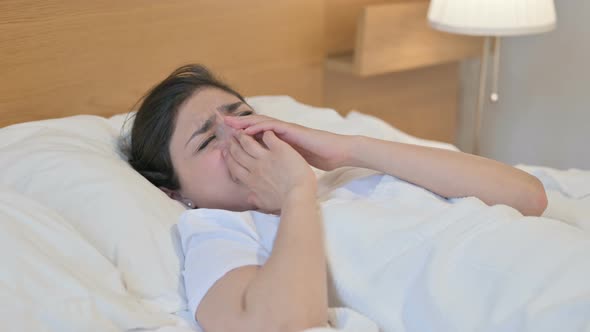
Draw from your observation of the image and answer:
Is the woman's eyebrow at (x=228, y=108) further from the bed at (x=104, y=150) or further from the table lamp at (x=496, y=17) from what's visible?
the table lamp at (x=496, y=17)

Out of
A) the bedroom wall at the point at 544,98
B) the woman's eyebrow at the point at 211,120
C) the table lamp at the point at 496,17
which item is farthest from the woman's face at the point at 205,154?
the bedroom wall at the point at 544,98

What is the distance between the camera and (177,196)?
Answer: 53.7 inches

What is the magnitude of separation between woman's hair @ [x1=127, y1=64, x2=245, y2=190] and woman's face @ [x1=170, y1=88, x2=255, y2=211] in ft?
0.05

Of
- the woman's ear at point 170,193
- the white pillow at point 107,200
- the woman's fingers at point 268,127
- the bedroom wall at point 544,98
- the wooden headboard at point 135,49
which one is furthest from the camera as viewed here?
the bedroom wall at point 544,98

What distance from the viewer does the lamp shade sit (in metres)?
1.97

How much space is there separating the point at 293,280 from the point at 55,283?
0.33 meters

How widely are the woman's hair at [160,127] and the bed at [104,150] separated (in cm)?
5

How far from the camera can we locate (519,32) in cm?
197

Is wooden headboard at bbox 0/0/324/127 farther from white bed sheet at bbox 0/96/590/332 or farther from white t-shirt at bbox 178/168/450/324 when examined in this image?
white t-shirt at bbox 178/168/450/324

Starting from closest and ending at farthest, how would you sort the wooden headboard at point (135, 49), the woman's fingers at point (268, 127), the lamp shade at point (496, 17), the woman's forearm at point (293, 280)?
1. the woman's forearm at point (293, 280)
2. the woman's fingers at point (268, 127)
3. the wooden headboard at point (135, 49)
4. the lamp shade at point (496, 17)

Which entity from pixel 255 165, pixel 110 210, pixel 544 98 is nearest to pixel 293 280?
pixel 255 165

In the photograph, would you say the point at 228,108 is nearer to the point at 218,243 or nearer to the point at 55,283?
the point at 218,243

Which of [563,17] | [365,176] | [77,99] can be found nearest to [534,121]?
[563,17]

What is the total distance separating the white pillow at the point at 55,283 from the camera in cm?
100
